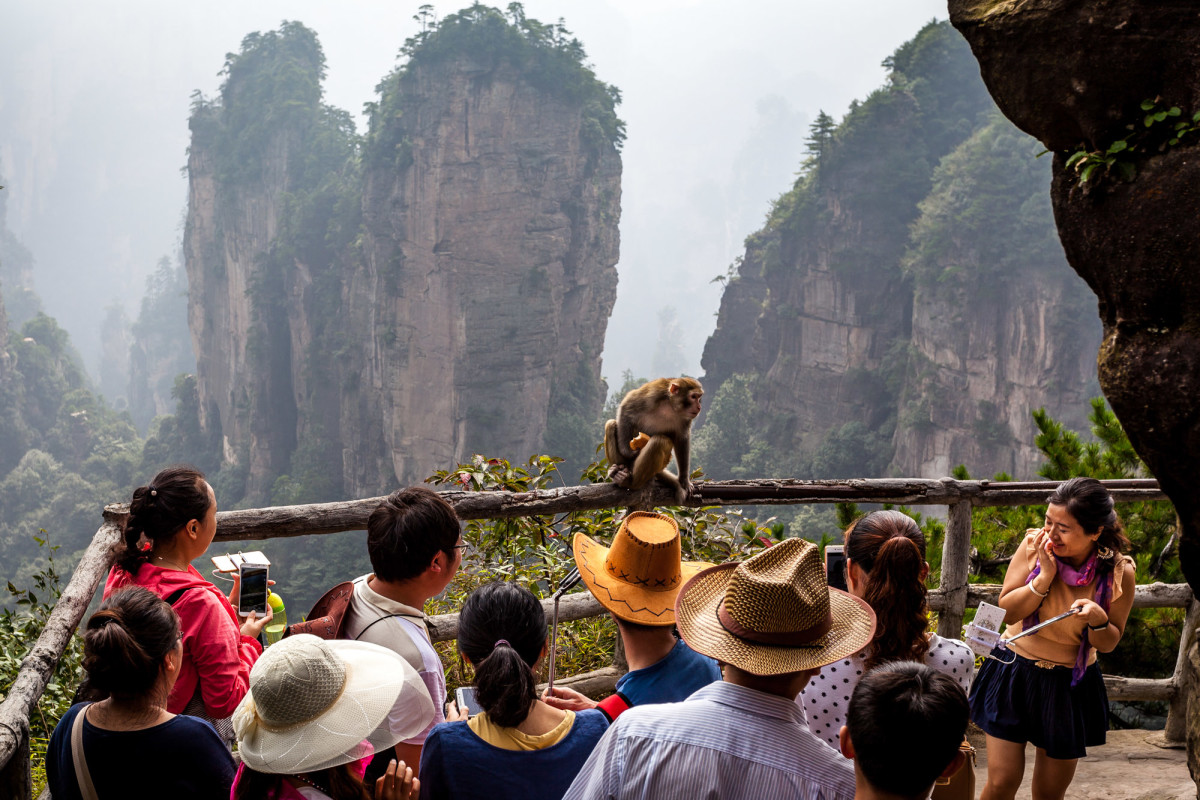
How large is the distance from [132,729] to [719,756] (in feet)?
3.40

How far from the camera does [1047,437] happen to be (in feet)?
15.9

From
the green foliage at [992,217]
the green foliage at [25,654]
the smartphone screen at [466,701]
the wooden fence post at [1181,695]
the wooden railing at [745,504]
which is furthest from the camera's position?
the green foliage at [992,217]

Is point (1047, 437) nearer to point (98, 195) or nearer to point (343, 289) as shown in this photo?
point (343, 289)

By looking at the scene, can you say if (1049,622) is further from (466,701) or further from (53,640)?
(53,640)

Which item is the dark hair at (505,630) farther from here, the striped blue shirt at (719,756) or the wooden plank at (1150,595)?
the wooden plank at (1150,595)

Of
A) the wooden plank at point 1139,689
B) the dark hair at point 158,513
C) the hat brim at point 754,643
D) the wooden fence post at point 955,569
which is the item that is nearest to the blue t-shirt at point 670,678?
the hat brim at point 754,643

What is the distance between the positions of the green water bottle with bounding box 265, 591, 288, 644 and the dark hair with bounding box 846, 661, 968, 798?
150cm

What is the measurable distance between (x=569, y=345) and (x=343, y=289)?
29.5 feet

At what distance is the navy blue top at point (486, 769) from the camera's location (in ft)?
4.75

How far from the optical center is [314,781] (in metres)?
1.48

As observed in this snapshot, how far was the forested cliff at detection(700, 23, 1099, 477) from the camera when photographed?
26766mm

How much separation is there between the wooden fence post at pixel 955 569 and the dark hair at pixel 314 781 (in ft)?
8.40

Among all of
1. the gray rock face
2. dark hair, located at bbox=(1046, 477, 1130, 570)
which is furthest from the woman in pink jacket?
the gray rock face

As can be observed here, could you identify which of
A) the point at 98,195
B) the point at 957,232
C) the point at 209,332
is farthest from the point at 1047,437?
the point at 98,195
